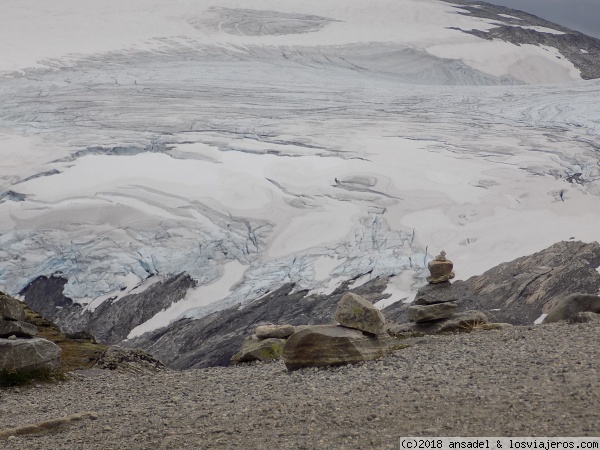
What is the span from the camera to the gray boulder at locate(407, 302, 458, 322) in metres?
15.8

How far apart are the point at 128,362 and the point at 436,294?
562 centimetres

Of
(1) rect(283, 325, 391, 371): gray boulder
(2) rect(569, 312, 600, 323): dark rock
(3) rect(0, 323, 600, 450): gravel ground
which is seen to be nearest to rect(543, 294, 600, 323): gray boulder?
(2) rect(569, 312, 600, 323): dark rock

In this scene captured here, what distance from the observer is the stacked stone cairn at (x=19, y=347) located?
12250mm

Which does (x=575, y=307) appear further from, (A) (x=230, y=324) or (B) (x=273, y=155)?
(B) (x=273, y=155)

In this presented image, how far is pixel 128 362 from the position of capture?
14062 millimetres

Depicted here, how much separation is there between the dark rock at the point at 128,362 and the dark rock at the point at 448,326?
413 cm

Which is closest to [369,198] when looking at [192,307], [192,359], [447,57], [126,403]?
[192,307]

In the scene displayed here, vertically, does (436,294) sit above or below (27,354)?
above

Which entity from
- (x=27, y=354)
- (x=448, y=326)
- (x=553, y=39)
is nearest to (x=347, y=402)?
(x=27, y=354)

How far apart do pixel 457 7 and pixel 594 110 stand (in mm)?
19937

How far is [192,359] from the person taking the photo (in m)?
19.6

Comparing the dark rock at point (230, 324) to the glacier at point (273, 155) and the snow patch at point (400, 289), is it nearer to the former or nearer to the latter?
the snow patch at point (400, 289)

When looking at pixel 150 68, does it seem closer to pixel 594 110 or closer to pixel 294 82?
pixel 294 82

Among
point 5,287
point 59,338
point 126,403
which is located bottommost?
point 5,287
